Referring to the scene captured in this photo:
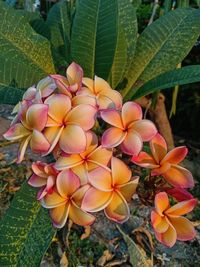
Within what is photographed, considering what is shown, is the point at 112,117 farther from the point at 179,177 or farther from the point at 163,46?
the point at 163,46

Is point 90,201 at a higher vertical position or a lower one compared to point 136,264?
higher

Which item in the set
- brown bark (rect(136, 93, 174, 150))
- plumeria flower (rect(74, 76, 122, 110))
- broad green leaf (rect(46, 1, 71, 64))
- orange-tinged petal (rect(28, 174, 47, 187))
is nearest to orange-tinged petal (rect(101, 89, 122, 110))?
plumeria flower (rect(74, 76, 122, 110))

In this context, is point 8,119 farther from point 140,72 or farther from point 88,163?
point 88,163

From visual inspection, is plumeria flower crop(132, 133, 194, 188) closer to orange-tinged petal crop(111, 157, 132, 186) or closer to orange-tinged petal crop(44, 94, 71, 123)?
orange-tinged petal crop(111, 157, 132, 186)

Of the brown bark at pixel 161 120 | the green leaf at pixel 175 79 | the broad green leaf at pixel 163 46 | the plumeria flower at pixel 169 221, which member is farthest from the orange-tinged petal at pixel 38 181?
the brown bark at pixel 161 120

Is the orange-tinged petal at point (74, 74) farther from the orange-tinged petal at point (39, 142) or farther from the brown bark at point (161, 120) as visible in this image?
the brown bark at point (161, 120)

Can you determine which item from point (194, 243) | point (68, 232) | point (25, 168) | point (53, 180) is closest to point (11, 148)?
point (25, 168)
